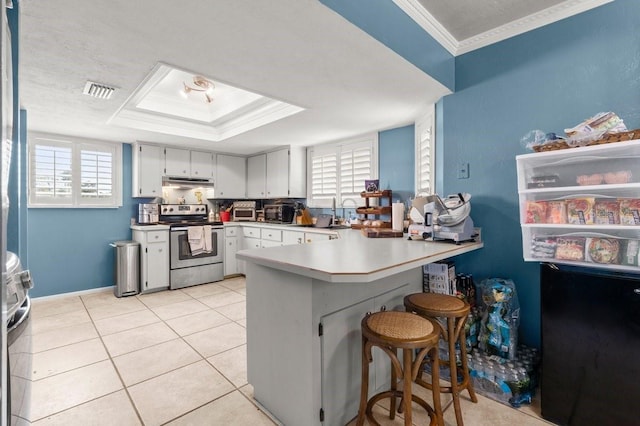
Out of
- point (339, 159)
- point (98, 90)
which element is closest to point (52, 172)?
point (98, 90)

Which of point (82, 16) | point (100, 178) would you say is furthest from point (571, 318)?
point (100, 178)

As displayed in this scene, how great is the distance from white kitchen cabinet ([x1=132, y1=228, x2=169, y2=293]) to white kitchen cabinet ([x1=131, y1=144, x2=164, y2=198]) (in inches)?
25.9

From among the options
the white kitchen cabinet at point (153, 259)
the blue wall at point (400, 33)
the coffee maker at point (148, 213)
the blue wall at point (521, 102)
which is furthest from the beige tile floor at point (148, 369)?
the blue wall at point (400, 33)

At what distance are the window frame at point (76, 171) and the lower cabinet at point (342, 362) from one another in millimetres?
4511

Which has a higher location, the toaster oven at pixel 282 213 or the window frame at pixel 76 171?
the window frame at pixel 76 171

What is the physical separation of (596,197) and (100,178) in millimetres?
5732

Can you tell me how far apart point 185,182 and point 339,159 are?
270cm

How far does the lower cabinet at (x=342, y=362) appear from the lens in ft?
5.25

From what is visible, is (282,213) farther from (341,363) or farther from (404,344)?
(404,344)

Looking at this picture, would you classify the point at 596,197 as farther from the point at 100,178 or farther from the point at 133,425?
the point at 100,178

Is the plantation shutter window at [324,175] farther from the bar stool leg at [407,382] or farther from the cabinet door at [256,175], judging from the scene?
the bar stool leg at [407,382]

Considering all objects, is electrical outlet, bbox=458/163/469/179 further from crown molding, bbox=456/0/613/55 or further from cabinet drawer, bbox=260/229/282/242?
cabinet drawer, bbox=260/229/282/242

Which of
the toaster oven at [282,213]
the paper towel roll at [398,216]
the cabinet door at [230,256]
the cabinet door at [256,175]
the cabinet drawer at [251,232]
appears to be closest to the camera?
the paper towel roll at [398,216]

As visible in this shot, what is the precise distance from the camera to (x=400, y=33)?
2.04m
